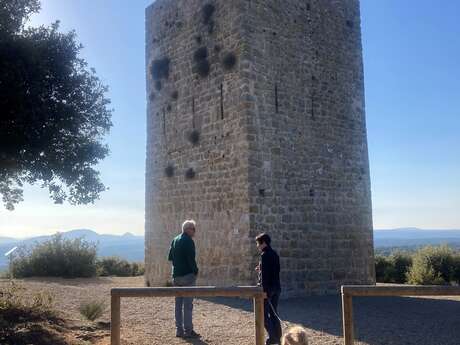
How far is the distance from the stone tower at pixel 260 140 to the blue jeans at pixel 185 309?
398 cm

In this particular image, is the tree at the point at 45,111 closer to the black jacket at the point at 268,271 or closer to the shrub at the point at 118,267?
the black jacket at the point at 268,271

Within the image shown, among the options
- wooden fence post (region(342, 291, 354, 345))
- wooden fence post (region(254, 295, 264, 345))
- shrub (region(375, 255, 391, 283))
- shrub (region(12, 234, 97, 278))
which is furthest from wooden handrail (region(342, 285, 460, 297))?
shrub (region(12, 234, 97, 278))

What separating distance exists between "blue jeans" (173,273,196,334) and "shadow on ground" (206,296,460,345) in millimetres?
2241

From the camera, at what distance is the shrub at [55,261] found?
17.8 metres

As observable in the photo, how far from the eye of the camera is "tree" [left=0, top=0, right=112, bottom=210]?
8.67m

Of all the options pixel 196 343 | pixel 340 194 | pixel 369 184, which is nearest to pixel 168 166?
pixel 340 194

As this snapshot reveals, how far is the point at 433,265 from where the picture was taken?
57.5 feet

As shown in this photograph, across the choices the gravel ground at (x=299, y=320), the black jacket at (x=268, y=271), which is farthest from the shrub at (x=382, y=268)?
the black jacket at (x=268, y=271)

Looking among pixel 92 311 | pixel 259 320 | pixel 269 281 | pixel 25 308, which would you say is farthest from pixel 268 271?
pixel 25 308

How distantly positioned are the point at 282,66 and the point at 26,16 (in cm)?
660

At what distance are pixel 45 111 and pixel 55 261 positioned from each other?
410 inches

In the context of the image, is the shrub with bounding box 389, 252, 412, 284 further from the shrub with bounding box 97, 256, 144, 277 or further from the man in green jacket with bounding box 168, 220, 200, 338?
the man in green jacket with bounding box 168, 220, 200, 338

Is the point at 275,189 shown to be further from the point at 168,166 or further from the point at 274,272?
the point at 274,272

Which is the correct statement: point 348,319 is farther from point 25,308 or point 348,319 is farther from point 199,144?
point 199,144
